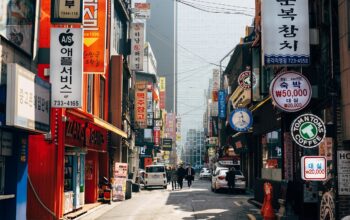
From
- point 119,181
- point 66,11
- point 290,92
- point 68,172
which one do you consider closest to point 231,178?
point 119,181

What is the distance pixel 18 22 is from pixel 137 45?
28.1 m

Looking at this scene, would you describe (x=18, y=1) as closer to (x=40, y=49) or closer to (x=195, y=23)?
(x=40, y=49)

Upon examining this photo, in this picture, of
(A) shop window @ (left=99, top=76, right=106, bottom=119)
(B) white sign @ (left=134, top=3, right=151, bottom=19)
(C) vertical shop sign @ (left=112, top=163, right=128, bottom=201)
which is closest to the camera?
(C) vertical shop sign @ (left=112, top=163, right=128, bottom=201)

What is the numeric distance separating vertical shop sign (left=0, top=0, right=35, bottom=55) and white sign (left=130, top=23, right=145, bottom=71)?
2663 centimetres

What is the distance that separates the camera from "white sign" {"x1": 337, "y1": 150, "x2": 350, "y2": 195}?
528 inches

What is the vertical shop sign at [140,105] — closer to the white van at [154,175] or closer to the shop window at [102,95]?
the white van at [154,175]

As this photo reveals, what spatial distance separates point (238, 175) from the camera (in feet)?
105

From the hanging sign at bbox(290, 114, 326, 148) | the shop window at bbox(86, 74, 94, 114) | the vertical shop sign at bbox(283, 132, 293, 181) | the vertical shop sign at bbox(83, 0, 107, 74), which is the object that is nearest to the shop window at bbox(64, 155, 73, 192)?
the vertical shop sign at bbox(83, 0, 107, 74)

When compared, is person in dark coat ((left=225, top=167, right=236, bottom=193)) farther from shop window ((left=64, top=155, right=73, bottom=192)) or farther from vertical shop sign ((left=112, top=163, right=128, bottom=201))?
shop window ((left=64, top=155, right=73, bottom=192))

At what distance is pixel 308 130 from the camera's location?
474 inches

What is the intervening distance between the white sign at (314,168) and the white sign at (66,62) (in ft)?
22.7

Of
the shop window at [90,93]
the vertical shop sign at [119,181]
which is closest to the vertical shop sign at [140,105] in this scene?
the vertical shop sign at [119,181]

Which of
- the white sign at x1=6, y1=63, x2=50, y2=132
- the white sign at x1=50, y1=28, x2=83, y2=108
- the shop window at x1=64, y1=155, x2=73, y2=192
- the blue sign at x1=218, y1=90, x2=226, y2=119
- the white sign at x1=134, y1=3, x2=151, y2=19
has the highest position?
the white sign at x1=134, y1=3, x2=151, y2=19

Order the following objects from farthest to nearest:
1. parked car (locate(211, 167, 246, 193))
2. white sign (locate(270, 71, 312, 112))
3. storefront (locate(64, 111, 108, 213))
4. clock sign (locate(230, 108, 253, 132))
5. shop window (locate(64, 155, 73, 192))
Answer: parked car (locate(211, 167, 246, 193))
clock sign (locate(230, 108, 253, 132))
shop window (locate(64, 155, 73, 192))
storefront (locate(64, 111, 108, 213))
white sign (locate(270, 71, 312, 112))
